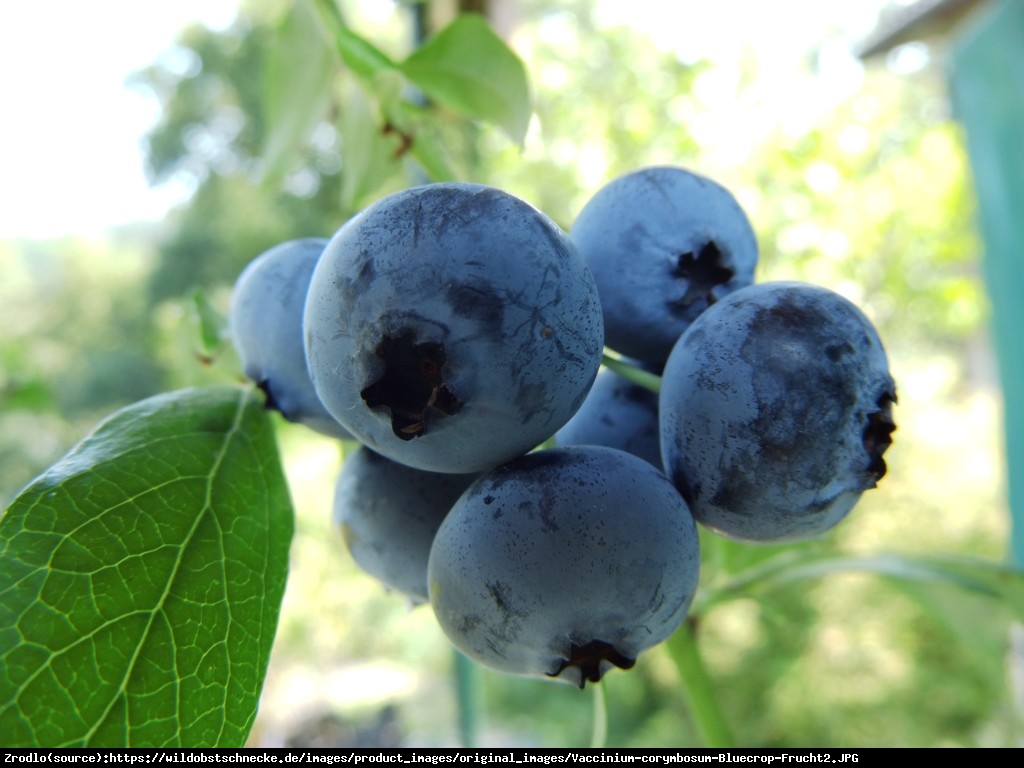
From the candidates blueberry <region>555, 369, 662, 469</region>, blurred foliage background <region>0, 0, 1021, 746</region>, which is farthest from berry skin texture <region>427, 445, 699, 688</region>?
blurred foliage background <region>0, 0, 1021, 746</region>

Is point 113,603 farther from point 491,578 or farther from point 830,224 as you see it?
point 830,224

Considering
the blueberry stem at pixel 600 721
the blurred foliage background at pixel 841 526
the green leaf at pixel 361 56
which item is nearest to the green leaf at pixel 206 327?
the green leaf at pixel 361 56

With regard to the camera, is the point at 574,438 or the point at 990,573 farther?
the point at 990,573

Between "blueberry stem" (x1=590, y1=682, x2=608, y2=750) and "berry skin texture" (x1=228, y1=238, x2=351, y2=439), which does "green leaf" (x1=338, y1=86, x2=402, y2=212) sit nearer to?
"berry skin texture" (x1=228, y1=238, x2=351, y2=439)
